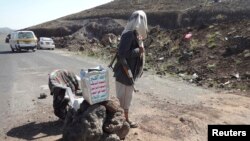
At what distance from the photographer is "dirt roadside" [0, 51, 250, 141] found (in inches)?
266

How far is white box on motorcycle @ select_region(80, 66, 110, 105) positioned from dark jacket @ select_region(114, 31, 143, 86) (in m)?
0.56

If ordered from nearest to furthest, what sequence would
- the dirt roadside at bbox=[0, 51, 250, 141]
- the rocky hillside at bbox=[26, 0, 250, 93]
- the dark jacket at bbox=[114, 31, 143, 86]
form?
the dark jacket at bbox=[114, 31, 143, 86]
the dirt roadside at bbox=[0, 51, 250, 141]
the rocky hillside at bbox=[26, 0, 250, 93]

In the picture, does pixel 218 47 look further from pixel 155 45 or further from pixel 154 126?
pixel 154 126

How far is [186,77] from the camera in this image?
13.9m

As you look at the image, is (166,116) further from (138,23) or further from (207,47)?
(207,47)

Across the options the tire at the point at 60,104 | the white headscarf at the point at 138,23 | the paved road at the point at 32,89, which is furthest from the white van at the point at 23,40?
the white headscarf at the point at 138,23

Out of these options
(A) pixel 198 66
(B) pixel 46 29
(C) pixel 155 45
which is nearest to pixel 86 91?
(A) pixel 198 66

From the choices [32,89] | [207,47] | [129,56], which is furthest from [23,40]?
[129,56]

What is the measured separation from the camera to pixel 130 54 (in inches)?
247

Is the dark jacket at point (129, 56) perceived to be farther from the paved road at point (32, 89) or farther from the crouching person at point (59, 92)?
the paved road at point (32, 89)

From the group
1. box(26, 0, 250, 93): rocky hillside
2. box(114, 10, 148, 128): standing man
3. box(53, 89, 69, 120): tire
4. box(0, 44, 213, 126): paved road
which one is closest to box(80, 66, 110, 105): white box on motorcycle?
box(114, 10, 148, 128): standing man

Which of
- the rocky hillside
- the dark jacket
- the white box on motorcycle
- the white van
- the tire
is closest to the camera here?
the white box on motorcycle

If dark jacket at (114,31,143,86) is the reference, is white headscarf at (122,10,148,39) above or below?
above

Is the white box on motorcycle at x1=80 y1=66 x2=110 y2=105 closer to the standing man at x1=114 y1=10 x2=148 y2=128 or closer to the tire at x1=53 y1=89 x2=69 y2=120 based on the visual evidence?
the standing man at x1=114 y1=10 x2=148 y2=128
